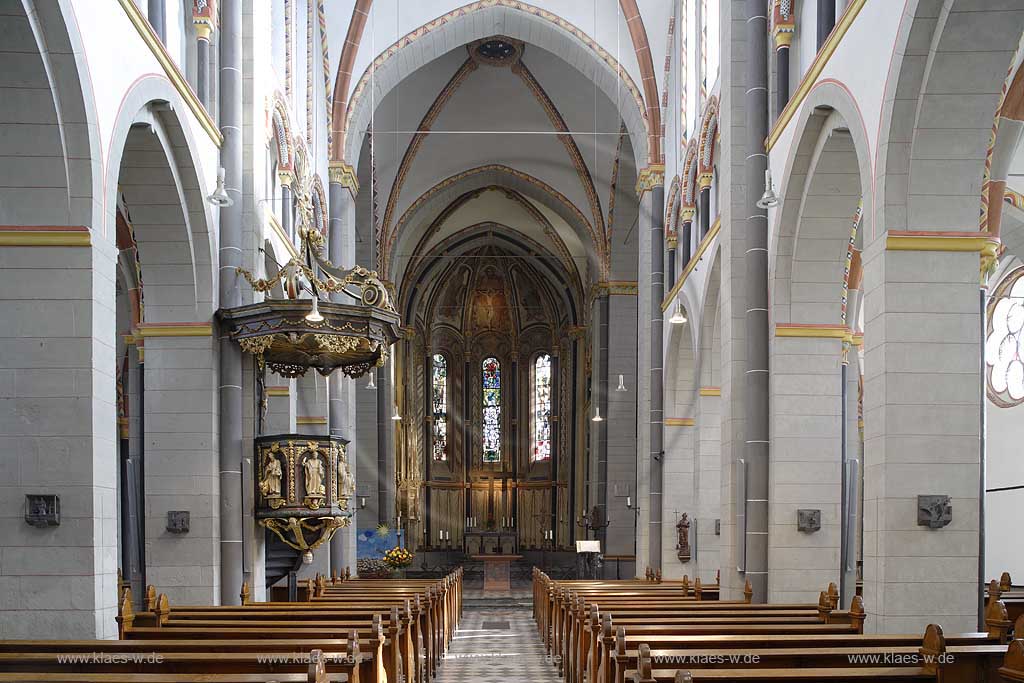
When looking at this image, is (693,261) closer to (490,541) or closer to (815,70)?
(815,70)

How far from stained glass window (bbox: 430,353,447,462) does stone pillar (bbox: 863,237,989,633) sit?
31.5 meters

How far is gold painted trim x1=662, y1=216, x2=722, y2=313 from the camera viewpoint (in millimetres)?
17625

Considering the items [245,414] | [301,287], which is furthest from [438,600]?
[301,287]

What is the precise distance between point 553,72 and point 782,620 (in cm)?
1949

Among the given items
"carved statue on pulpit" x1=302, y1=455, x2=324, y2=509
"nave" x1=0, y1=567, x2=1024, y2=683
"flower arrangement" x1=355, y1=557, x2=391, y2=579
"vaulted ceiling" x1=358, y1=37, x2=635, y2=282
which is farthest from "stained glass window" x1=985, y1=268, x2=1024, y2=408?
"flower arrangement" x1=355, y1=557, x2=391, y2=579

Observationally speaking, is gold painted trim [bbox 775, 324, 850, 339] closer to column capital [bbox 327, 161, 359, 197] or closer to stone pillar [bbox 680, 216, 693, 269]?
stone pillar [bbox 680, 216, 693, 269]

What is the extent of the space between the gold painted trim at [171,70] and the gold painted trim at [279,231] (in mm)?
2221

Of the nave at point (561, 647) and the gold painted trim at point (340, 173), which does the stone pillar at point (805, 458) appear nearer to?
the nave at point (561, 647)

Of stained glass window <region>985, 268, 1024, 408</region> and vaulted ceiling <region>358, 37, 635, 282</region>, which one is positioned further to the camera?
vaulted ceiling <region>358, 37, 635, 282</region>

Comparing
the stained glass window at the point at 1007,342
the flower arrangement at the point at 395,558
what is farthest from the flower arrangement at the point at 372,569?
the stained glass window at the point at 1007,342

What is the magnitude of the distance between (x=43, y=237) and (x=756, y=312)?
8.89 m

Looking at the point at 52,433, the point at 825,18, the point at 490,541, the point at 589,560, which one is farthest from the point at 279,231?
the point at 490,541

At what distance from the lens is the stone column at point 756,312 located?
47.2 feet

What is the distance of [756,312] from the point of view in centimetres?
1487
